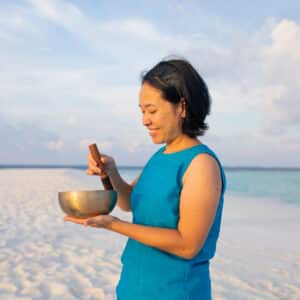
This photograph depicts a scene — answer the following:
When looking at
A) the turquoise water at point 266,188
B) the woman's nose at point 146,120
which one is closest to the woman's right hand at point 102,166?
the woman's nose at point 146,120

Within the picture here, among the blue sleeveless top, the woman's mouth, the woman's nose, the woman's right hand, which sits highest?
the woman's nose

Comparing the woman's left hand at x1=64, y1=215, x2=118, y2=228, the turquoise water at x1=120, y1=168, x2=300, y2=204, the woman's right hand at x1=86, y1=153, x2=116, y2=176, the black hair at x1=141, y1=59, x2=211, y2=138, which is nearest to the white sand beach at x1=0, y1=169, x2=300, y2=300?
the woman's right hand at x1=86, y1=153, x2=116, y2=176

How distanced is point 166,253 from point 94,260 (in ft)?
13.7

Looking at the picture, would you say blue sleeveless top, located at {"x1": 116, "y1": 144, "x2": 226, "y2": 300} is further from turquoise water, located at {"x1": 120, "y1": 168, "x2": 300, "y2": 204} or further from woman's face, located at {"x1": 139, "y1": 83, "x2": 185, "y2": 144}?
turquoise water, located at {"x1": 120, "y1": 168, "x2": 300, "y2": 204}

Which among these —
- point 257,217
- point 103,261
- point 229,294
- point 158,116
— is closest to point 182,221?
point 158,116

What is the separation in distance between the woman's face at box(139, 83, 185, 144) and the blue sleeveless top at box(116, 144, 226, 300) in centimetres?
8

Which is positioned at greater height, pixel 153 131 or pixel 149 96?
pixel 149 96

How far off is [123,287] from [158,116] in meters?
0.61

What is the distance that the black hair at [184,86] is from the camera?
5.05ft

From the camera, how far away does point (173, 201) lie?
149cm

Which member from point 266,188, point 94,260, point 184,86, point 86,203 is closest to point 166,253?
point 86,203

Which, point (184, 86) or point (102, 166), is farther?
point (102, 166)

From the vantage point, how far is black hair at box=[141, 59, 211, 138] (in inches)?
60.6

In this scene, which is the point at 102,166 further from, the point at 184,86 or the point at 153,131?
the point at 184,86
